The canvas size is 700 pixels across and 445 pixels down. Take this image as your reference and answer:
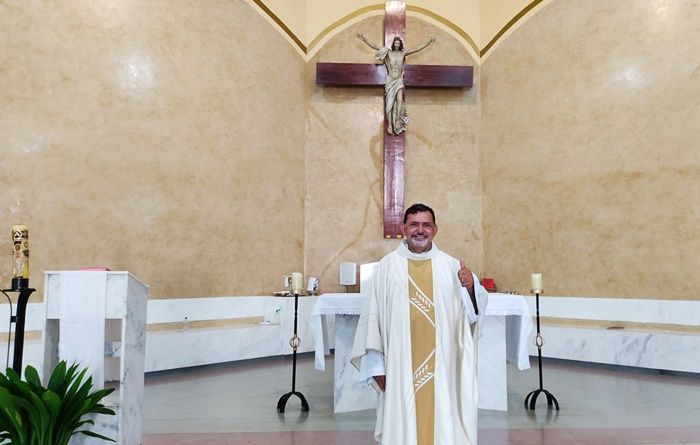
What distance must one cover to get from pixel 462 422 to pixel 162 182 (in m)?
5.21

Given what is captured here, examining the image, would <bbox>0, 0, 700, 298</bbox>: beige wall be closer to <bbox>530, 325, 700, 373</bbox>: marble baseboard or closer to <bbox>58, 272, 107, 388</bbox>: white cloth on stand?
<bbox>530, 325, 700, 373</bbox>: marble baseboard

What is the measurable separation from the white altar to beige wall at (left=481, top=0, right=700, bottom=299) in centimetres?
315

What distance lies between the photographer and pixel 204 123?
746 cm

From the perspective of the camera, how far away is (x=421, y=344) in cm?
309

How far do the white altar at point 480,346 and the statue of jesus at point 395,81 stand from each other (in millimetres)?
4473

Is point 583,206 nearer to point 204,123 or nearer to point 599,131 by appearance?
point 599,131

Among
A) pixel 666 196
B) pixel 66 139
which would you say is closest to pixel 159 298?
pixel 66 139

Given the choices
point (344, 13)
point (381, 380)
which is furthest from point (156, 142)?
point (381, 380)

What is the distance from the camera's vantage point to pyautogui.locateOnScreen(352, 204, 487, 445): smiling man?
9.78ft

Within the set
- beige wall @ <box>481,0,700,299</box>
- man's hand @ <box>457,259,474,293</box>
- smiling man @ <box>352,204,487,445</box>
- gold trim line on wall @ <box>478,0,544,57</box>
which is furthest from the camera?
gold trim line on wall @ <box>478,0,544,57</box>

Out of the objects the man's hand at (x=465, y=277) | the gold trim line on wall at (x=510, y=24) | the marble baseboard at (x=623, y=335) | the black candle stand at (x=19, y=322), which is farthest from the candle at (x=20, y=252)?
the gold trim line on wall at (x=510, y=24)

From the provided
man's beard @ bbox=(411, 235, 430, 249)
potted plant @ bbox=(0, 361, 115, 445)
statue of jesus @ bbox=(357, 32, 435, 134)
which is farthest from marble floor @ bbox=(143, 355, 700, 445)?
statue of jesus @ bbox=(357, 32, 435, 134)

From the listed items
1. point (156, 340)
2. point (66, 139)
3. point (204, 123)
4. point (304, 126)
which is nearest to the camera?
point (66, 139)

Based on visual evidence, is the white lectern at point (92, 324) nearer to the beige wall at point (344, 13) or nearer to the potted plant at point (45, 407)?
the potted plant at point (45, 407)
